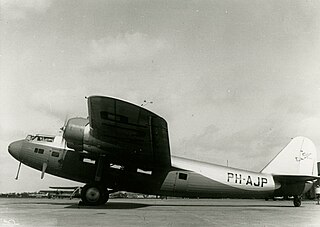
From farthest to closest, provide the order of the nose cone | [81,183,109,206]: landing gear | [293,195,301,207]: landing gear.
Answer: [293,195,301,207]: landing gear < the nose cone < [81,183,109,206]: landing gear

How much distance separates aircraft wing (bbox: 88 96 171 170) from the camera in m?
8.66

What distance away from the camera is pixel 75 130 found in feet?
33.5

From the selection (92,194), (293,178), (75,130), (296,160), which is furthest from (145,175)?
(296,160)

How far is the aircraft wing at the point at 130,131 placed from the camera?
866cm

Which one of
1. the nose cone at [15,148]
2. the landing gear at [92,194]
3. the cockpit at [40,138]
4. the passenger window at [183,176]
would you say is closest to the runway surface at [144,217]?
the landing gear at [92,194]

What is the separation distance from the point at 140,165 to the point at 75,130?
3.03 m

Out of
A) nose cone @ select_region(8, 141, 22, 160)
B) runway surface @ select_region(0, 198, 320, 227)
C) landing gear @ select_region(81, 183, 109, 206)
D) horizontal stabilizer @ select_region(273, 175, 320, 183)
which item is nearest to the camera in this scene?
runway surface @ select_region(0, 198, 320, 227)

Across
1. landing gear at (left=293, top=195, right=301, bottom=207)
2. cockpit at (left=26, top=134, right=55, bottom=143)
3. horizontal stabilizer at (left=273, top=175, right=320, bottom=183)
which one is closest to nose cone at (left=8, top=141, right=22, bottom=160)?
cockpit at (left=26, top=134, right=55, bottom=143)

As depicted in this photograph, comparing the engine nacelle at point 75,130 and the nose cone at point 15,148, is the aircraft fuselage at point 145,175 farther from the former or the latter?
the engine nacelle at point 75,130

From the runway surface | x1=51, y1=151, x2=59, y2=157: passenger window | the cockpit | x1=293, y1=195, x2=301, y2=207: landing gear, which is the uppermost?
the cockpit

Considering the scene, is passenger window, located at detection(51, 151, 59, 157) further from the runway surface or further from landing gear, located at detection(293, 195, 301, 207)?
landing gear, located at detection(293, 195, 301, 207)

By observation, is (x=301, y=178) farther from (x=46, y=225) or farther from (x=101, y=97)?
(x=46, y=225)

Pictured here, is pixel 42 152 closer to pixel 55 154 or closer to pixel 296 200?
pixel 55 154

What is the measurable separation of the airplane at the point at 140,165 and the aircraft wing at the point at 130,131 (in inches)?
1.1
